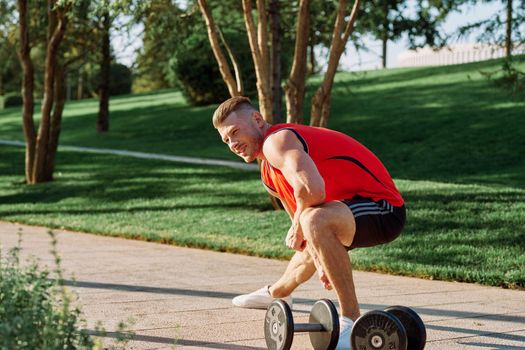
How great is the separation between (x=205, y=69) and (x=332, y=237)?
2510cm

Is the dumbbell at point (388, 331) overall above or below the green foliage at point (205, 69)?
below

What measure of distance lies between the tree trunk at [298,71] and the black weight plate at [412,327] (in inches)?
304

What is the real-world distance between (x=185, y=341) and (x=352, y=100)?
22.7 m

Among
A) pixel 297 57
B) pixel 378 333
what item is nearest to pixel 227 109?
pixel 378 333

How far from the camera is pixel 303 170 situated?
4504 millimetres

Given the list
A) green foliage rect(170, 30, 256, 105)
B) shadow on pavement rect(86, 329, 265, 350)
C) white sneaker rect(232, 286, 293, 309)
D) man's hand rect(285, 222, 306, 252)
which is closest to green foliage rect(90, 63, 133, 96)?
green foliage rect(170, 30, 256, 105)

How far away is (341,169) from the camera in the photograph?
488cm

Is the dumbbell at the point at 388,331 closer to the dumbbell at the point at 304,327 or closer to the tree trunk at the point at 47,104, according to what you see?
the dumbbell at the point at 304,327

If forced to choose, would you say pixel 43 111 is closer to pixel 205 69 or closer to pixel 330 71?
pixel 330 71

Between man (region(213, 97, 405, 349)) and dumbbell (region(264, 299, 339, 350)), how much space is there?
10 centimetres

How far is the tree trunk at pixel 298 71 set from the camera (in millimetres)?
12156

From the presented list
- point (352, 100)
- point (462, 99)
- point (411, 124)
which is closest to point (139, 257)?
point (411, 124)

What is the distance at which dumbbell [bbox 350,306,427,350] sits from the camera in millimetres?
4375

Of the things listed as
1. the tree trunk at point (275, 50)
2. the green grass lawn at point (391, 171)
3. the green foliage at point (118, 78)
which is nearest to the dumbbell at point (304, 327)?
the green grass lawn at point (391, 171)
